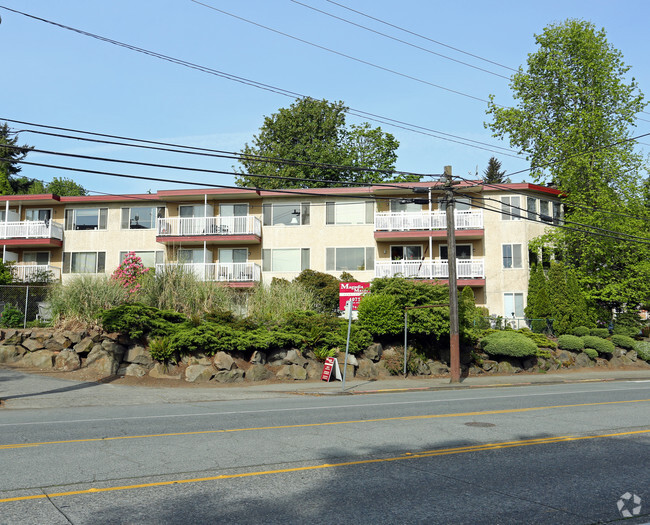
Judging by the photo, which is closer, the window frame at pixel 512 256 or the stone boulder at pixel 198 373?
the stone boulder at pixel 198 373

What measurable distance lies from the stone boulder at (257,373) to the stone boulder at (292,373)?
0.43 metres

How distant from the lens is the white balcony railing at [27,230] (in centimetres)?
3669

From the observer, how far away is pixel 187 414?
1278cm

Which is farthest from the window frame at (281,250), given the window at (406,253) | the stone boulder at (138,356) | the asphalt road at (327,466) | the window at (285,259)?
the asphalt road at (327,466)

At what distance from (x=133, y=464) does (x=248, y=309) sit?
692 inches

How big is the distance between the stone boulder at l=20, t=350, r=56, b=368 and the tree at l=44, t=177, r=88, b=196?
160 feet

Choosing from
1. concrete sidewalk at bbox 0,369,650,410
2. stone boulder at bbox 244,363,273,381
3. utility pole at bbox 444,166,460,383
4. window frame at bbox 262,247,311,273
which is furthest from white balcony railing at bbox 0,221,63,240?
utility pole at bbox 444,166,460,383

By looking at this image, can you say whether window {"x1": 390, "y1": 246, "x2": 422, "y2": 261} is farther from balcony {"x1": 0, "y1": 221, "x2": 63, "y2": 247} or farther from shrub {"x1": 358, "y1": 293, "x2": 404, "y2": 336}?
balcony {"x1": 0, "y1": 221, "x2": 63, "y2": 247}

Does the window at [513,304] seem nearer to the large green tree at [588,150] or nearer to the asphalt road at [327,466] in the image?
the large green tree at [588,150]

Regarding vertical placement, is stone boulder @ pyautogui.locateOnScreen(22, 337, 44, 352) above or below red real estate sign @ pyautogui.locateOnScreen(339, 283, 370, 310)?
below

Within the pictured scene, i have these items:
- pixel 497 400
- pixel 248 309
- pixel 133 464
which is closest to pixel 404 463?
pixel 133 464

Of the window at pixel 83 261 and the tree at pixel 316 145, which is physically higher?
the tree at pixel 316 145

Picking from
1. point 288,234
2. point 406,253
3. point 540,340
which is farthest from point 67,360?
point 406,253

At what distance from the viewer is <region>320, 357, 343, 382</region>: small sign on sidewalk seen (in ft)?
70.6
